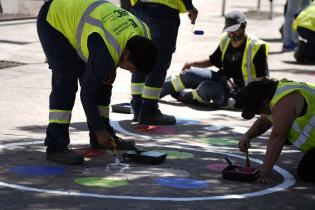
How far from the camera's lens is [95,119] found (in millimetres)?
6473

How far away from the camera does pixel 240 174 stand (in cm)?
662

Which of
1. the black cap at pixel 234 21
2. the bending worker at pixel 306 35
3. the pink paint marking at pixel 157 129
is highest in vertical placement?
the black cap at pixel 234 21

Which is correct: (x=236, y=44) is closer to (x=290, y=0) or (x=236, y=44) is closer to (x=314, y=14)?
(x=314, y=14)

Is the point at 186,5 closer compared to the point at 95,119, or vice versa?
the point at 95,119

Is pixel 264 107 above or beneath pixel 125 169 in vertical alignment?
above

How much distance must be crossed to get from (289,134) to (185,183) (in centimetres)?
89

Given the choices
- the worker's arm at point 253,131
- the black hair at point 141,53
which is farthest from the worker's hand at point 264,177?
the black hair at point 141,53

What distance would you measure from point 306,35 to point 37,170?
7.89m

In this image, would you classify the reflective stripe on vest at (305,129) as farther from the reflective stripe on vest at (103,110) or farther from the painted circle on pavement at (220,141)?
the reflective stripe on vest at (103,110)

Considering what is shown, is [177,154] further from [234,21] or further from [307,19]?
[307,19]

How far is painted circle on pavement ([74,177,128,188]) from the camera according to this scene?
6387mm

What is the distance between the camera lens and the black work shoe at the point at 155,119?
29.1ft

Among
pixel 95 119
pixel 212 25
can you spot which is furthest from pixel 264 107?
pixel 212 25

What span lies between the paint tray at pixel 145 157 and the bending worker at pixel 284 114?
0.72 meters
